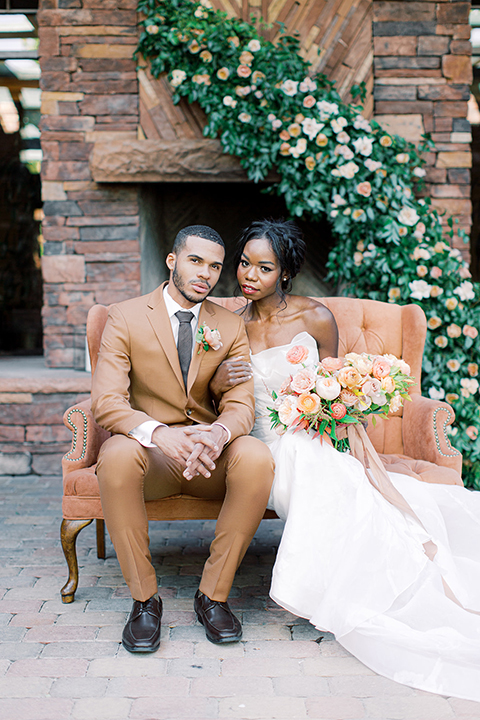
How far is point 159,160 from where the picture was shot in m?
4.53

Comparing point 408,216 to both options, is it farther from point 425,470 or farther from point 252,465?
point 252,465

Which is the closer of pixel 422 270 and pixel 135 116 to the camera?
pixel 422 270

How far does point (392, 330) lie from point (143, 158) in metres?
2.37

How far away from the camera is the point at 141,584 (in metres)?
2.23

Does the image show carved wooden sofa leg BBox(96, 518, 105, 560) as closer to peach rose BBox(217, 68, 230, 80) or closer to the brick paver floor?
the brick paver floor

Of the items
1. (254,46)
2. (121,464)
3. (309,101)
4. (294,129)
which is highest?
(254,46)

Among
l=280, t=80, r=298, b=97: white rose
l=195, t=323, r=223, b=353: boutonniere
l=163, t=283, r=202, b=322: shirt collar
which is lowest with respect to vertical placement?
l=195, t=323, r=223, b=353: boutonniere

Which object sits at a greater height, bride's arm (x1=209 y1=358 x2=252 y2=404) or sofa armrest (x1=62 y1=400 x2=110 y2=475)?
bride's arm (x1=209 y1=358 x2=252 y2=404)

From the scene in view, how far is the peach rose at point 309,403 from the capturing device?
226cm

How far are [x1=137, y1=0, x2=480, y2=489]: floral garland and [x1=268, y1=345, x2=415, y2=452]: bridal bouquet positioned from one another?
6.50ft

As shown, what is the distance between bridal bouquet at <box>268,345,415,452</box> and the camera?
2.28m

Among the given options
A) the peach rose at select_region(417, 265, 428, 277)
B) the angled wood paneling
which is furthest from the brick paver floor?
the angled wood paneling

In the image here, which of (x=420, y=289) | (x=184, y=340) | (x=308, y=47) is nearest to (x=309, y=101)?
(x=308, y=47)

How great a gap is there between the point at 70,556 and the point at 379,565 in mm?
1275
